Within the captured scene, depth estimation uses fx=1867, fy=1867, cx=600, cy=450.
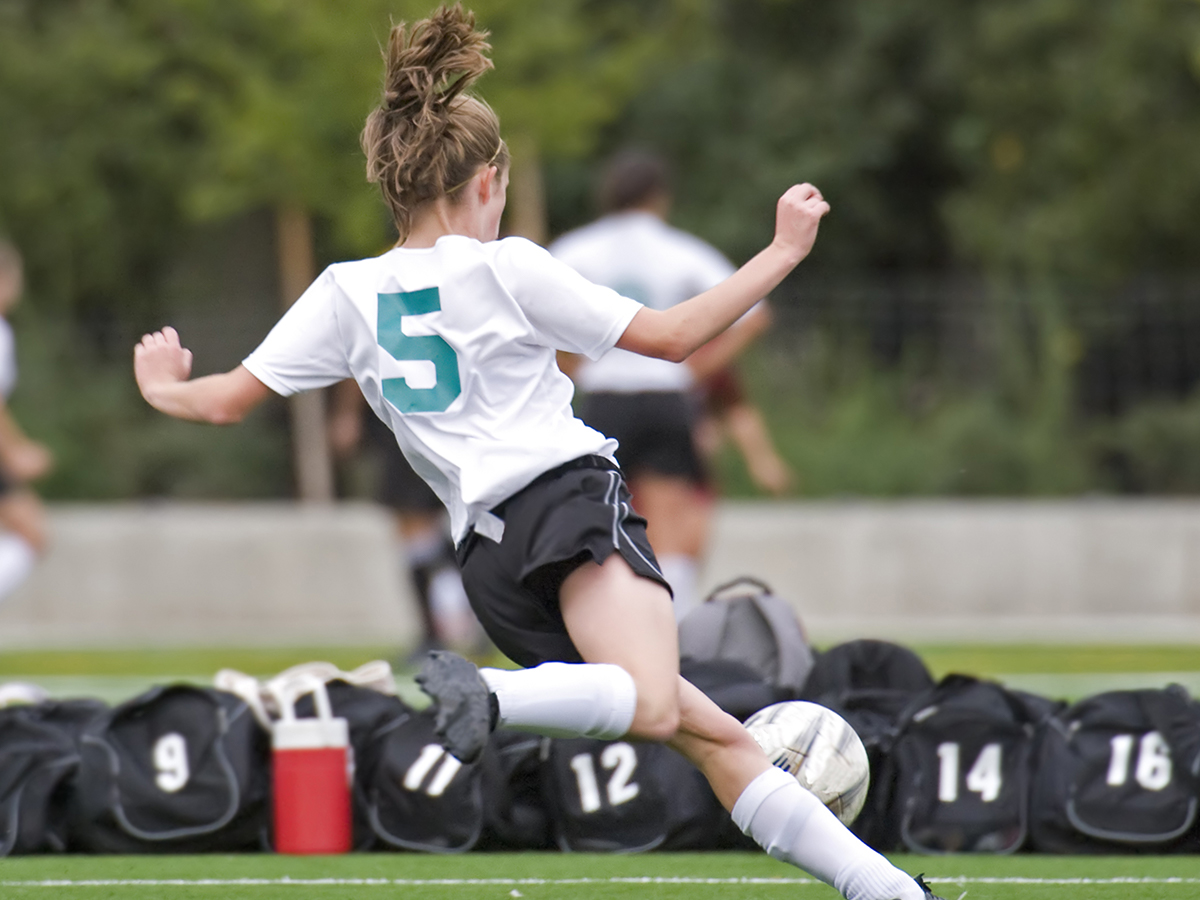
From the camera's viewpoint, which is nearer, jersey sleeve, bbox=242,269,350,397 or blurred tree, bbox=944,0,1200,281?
jersey sleeve, bbox=242,269,350,397

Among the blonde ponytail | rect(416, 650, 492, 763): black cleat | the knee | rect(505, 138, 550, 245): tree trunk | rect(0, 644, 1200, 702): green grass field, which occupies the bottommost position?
rect(0, 644, 1200, 702): green grass field

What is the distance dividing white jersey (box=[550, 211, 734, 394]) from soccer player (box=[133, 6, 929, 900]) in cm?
409

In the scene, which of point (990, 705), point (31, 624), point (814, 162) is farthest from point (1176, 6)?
point (990, 705)

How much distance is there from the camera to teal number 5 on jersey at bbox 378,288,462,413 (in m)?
3.69

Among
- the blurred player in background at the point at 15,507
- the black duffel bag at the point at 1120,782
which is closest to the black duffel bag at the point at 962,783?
the black duffel bag at the point at 1120,782

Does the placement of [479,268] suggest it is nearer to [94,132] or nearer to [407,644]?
[407,644]

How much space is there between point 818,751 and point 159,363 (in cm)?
161

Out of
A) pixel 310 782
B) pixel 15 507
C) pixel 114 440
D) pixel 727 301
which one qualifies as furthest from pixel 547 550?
pixel 114 440

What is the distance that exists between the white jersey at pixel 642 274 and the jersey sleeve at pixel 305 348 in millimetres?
4107

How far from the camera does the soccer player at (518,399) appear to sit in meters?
3.59

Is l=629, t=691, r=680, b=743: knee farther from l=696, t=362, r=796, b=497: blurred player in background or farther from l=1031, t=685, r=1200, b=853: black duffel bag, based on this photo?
l=696, t=362, r=796, b=497: blurred player in background

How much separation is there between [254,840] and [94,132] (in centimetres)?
1310

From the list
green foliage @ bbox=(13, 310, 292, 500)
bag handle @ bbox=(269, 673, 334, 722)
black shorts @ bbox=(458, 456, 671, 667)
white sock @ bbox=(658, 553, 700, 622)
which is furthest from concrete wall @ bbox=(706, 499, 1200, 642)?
black shorts @ bbox=(458, 456, 671, 667)

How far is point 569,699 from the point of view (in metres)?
3.47
